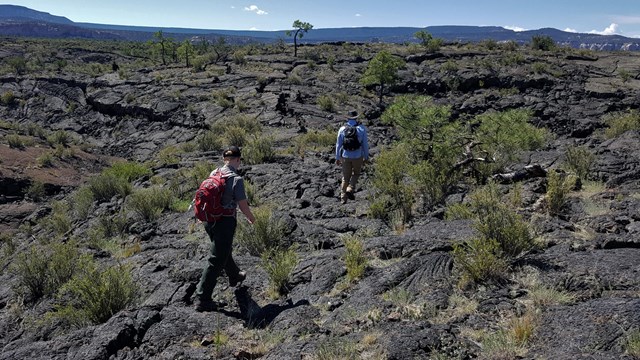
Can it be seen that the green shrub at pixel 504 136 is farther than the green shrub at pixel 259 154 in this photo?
No

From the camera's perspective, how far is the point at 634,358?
347cm

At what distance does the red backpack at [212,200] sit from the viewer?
18.5 ft

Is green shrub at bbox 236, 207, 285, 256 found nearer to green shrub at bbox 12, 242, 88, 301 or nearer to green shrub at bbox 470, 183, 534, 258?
green shrub at bbox 12, 242, 88, 301

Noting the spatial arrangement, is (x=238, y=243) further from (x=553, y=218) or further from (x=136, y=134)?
(x=136, y=134)

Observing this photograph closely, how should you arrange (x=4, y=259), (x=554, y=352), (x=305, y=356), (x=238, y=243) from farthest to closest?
1. (x=4, y=259)
2. (x=238, y=243)
3. (x=305, y=356)
4. (x=554, y=352)

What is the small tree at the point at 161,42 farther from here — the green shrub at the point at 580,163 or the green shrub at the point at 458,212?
the green shrub at the point at 458,212

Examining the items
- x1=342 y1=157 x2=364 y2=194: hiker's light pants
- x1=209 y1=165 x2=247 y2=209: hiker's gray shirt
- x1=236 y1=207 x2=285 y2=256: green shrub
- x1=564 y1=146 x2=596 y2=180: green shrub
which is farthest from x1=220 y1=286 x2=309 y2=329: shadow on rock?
x1=564 y1=146 x2=596 y2=180: green shrub

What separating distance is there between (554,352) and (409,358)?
1.17 metres

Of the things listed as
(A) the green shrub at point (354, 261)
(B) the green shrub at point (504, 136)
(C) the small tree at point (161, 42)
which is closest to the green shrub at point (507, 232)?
(A) the green shrub at point (354, 261)

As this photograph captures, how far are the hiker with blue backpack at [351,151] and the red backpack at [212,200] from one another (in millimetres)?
4470

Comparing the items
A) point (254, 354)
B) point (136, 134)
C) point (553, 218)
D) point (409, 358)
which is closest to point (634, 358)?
point (409, 358)

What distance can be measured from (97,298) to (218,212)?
1.84 m

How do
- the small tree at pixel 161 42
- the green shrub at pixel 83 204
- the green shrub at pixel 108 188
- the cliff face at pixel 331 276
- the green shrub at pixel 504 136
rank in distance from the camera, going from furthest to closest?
1. the small tree at pixel 161 42
2. the green shrub at pixel 108 188
3. the green shrub at pixel 83 204
4. the green shrub at pixel 504 136
5. the cliff face at pixel 331 276

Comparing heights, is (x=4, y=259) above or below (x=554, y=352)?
below
